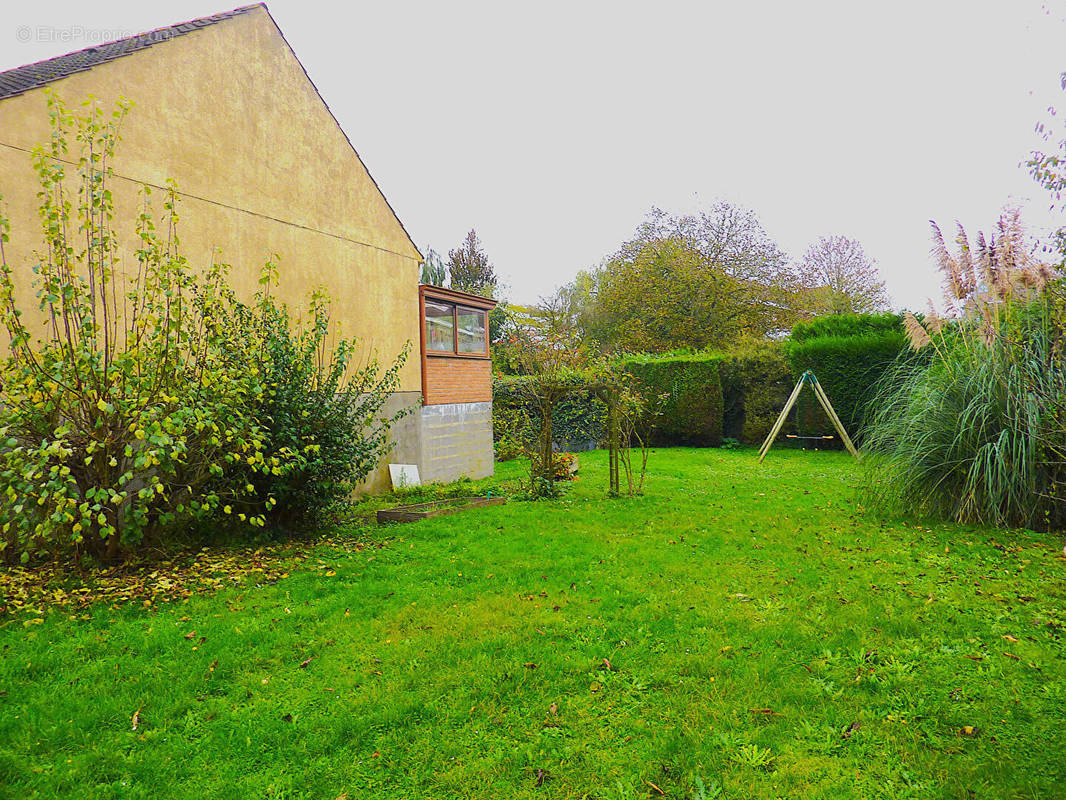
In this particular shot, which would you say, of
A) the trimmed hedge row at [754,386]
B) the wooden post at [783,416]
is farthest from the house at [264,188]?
the wooden post at [783,416]

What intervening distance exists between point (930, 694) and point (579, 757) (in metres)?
1.86

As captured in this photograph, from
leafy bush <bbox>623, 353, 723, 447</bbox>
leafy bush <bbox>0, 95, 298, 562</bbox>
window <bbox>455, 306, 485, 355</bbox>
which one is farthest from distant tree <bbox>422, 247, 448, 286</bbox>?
leafy bush <bbox>0, 95, 298, 562</bbox>

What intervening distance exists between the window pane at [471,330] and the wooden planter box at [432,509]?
4916mm

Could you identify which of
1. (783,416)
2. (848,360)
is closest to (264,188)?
(783,416)

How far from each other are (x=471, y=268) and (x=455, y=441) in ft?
80.8

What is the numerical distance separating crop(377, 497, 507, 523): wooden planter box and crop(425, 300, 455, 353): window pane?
14.0 feet

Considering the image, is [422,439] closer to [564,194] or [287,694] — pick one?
[287,694]

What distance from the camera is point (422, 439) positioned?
1167 centimetres

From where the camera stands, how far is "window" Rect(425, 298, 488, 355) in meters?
12.2

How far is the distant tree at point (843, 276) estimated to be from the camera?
2744cm

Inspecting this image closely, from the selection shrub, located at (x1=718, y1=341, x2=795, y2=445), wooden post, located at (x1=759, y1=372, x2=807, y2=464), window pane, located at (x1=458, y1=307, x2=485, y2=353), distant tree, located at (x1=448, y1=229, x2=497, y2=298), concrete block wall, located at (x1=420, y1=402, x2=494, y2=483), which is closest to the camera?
concrete block wall, located at (x1=420, y1=402, x2=494, y2=483)

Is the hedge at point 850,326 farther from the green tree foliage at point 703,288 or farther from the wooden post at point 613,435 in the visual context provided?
the wooden post at point 613,435

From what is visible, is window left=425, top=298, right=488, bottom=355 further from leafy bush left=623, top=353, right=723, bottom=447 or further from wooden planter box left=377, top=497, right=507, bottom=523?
leafy bush left=623, top=353, right=723, bottom=447

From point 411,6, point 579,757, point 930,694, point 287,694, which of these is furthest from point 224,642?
point 411,6
